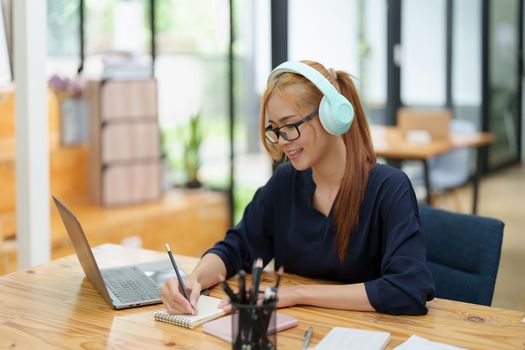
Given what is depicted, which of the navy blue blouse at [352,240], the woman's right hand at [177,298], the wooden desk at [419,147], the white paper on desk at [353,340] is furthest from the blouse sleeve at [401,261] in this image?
the wooden desk at [419,147]

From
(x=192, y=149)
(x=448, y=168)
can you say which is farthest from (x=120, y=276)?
(x=448, y=168)

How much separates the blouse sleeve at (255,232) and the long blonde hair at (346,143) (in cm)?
21

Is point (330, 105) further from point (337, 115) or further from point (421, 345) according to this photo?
point (421, 345)

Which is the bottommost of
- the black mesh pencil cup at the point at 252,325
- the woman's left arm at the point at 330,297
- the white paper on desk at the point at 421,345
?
the white paper on desk at the point at 421,345

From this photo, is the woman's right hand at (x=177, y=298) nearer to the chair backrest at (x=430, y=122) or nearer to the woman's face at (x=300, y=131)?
the woman's face at (x=300, y=131)

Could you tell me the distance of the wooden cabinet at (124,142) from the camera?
15.7 feet

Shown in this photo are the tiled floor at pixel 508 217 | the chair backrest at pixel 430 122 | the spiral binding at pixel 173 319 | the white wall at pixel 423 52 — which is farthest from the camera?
the white wall at pixel 423 52

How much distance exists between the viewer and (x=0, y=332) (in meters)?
1.73

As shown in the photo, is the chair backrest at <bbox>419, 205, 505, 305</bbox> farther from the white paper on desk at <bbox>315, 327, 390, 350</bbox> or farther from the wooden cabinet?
the wooden cabinet

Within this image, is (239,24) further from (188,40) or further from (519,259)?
(519,259)

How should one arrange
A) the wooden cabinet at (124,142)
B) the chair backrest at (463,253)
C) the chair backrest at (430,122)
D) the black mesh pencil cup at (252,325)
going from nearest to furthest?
the black mesh pencil cup at (252,325) < the chair backrest at (463,253) < the wooden cabinet at (124,142) < the chair backrest at (430,122)

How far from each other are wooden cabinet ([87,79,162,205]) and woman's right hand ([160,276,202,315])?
119 inches

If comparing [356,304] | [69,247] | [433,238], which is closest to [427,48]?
[69,247]

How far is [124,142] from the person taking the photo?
4859 millimetres
